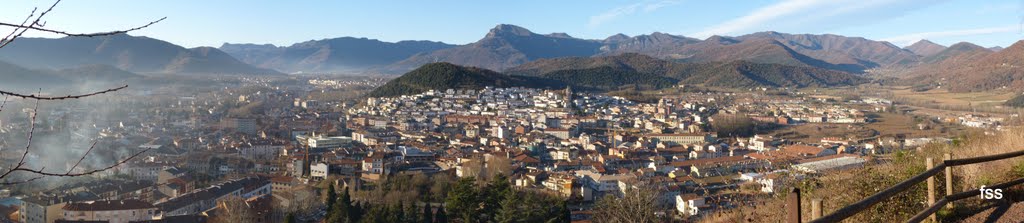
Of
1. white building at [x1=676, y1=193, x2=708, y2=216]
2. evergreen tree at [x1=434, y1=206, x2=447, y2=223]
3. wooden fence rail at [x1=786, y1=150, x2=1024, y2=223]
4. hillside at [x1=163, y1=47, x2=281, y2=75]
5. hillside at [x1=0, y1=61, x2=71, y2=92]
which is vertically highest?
hillside at [x1=163, y1=47, x2=281, y2=75]

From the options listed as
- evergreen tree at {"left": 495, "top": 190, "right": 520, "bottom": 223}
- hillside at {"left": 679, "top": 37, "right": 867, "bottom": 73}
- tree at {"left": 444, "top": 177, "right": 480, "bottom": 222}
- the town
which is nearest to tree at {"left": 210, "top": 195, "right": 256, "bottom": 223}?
the town

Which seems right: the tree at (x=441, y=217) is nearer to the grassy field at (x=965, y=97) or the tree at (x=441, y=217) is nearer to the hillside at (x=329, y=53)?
the grassy field at (x=965, y=97)

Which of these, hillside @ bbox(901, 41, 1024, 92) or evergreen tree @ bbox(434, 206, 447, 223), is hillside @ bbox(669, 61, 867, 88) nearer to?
hillside @ bbox(901, 41, 1024, 92)

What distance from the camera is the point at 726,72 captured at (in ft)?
181

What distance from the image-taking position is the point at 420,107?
34.8 m

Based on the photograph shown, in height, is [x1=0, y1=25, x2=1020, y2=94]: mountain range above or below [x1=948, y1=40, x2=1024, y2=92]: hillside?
above

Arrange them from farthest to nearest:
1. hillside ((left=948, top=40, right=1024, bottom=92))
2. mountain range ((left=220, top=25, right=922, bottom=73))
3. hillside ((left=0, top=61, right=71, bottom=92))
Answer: mountain range ((left=220, top=25, right=922, bottom=73)), hillside ((left=948, top=40, right=1024, bottom=92)), hillside ((left=0, top=61, right=71, bottom=92))

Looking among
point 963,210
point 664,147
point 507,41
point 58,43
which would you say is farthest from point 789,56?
point 963,210

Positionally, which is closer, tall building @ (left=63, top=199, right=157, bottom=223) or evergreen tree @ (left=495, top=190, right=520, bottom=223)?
evergreen tree @ (left=495, top=190, right=520, bottom=223)

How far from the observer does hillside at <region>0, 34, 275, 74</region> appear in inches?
2554

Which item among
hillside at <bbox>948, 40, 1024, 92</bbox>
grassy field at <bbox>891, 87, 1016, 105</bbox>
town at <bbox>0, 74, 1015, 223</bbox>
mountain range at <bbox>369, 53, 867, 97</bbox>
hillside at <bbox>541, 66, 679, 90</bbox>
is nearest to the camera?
town at <bbox>0, 74, 1015, 223</bbox>

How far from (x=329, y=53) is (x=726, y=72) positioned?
89280mm

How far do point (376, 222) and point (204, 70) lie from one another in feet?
221

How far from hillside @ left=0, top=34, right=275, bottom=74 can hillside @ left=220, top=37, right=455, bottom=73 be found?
37.5 meters
